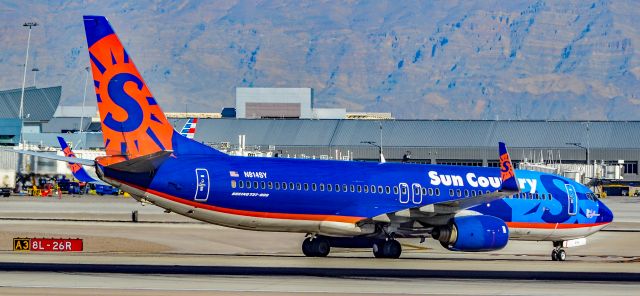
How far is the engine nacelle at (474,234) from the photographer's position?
172ft

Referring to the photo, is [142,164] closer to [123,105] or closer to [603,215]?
[123,105]

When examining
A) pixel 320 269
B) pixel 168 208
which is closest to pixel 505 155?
pixel 320 269

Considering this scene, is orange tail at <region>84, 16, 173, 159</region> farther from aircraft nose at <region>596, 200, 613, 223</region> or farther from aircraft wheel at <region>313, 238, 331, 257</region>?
aircraft nose at <region>596, 200, 613, 223</region>

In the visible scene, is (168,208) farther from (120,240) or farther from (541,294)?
(541,294)

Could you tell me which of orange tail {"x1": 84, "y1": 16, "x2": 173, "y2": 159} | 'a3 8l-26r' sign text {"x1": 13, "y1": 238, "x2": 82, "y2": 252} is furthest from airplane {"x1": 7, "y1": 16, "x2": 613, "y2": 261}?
'a3 8l-26r' sign text {"x1": 13, "y1": 238, "x2": 82, "y2": 252}

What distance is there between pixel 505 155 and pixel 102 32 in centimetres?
1592

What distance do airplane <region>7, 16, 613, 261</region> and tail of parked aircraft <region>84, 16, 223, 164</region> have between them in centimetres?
4

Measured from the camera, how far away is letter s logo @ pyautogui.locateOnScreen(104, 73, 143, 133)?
1939 inches

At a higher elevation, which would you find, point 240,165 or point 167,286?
point 240,165

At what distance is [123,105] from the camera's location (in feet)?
162

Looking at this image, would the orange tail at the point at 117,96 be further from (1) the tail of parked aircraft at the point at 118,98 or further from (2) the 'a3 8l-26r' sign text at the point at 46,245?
(2) the 'a3 8l-26r' sign text at the point at 46,245

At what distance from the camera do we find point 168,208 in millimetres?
50594

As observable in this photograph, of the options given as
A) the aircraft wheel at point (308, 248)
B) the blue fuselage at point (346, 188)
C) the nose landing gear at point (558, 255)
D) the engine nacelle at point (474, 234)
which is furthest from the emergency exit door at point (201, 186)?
the nose landing gear at point (558, 255)

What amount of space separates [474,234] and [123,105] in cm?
1451
